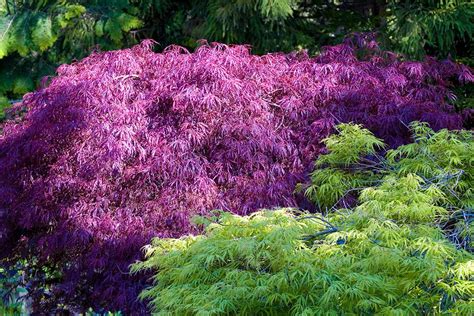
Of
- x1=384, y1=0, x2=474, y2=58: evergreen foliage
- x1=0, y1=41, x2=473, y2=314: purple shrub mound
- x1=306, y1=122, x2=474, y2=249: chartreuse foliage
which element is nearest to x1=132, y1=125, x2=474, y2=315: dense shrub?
x1=306, y1=122, x2=474, y2=249: chartreuse foliage

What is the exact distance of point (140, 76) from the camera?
530cm

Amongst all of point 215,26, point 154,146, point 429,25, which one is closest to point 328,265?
point 154,146

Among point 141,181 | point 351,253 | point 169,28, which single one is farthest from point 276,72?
point 169,28

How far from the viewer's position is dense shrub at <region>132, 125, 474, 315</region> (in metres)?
2.88

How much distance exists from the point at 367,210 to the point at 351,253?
1.35ft

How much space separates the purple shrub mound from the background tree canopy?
1.92m

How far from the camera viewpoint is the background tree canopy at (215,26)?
23.9 feet

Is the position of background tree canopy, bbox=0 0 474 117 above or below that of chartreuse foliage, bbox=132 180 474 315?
above

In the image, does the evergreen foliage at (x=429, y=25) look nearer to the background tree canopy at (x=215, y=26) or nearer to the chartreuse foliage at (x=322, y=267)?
the background tree canopy at (x=215, y=26)

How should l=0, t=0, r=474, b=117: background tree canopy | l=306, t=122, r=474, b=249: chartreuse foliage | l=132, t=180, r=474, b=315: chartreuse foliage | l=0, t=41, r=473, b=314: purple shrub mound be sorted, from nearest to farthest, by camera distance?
l=132, t=180, r=474, b=315: chartreuse foliage, l=306, t=122, r=474, b=249: chartreuse foliage, l=0, t=41, r=473, b=314: purple shrub mound, l=0, t=0, r=474, b=117: background tree canopy

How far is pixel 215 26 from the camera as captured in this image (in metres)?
7.60

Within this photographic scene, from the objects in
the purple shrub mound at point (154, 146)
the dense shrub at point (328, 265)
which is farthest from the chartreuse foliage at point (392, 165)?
the dense shrub at point (328, 265)

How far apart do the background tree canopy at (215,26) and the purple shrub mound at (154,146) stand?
1.92m

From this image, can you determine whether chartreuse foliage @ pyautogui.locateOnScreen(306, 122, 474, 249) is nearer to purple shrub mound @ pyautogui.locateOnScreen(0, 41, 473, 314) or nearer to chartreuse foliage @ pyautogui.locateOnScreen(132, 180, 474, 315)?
purple shrub mound @ pyautogui.locateOnScreen(0, 41, 473, 314)
